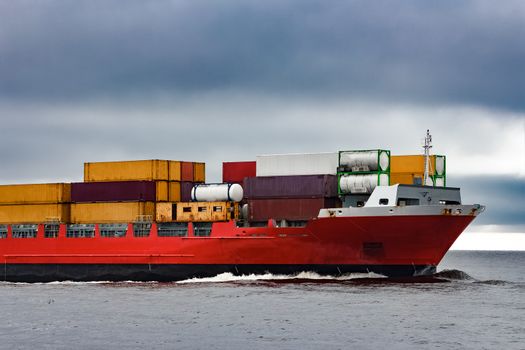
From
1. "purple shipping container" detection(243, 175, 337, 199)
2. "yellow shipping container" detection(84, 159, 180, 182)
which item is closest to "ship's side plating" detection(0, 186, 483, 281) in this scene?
"purple shipping container" detection(243, 175, 337, 199)

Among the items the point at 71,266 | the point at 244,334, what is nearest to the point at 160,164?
the point at 71,266

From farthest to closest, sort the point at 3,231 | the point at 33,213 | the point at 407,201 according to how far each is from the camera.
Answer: the point at 3,231 < the point at 33,213 < the point at 407,201

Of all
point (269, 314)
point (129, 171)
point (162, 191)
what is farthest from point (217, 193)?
point (269, 314)

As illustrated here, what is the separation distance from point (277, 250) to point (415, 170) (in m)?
10.8

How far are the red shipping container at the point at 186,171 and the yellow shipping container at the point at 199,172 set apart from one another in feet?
1.39

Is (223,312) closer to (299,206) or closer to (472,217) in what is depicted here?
(299,206)

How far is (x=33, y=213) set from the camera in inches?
2591

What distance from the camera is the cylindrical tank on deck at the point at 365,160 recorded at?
54.4m

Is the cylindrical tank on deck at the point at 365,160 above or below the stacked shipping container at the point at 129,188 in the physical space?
above

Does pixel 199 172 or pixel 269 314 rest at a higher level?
pixel 199 172

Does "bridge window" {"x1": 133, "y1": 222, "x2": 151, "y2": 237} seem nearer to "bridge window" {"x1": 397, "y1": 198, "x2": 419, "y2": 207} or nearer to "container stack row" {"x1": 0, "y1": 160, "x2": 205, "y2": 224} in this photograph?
"container stack row" {"x1": 0, "y1": 160, "x2": 205, "y2": 224}

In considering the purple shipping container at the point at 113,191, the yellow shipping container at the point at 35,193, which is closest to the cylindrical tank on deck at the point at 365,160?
the purple shipping container at the point at 113,191

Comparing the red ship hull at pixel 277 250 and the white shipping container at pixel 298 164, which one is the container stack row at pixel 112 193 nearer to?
the red ship hull at pixel 277 250

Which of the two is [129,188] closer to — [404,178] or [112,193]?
[112,193]
